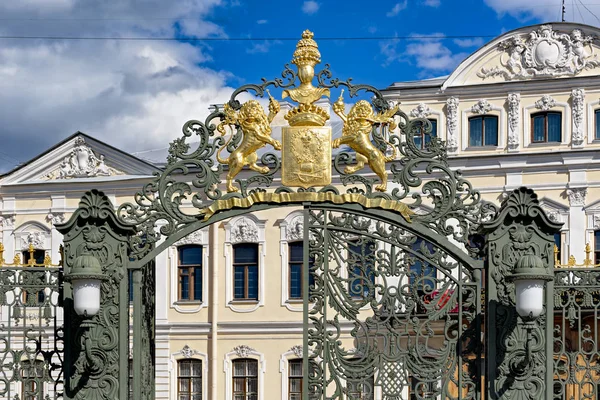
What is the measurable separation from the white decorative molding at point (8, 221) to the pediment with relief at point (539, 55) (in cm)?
920

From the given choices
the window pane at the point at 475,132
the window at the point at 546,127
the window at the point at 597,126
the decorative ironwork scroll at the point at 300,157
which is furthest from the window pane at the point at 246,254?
the decorative ironwork scroll at the point at 300,157

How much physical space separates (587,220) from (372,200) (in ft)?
37.4

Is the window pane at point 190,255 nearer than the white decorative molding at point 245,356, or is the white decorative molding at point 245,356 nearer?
the white decorative molding at point 245,356

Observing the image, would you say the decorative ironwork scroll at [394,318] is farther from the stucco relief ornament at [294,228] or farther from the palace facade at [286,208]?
the stucco relief ornament at [294,228]

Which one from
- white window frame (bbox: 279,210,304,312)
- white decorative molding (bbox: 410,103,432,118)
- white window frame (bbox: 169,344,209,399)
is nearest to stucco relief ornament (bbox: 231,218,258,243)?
white window frame (bbox: 279,210,304,312)

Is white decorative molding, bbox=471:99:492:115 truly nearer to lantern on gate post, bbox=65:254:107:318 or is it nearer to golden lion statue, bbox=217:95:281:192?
golden lion statue, bbox=217:95:281:192

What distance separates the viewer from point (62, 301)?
989 cm

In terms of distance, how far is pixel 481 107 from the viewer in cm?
2048

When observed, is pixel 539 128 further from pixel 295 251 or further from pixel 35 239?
pixel 35 239

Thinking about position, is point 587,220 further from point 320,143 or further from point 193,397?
point 320,143

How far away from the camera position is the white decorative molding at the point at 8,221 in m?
23.0

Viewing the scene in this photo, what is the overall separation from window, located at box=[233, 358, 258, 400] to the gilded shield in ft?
40.2

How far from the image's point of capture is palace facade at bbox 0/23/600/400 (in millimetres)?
20141

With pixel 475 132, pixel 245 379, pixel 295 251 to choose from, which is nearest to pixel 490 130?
pixel 475 132
